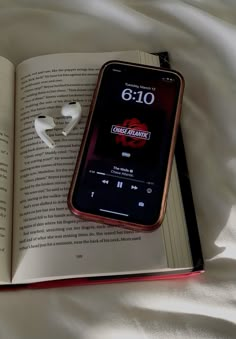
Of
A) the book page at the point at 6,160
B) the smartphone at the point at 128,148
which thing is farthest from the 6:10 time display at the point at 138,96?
the book page at the point at 6,160

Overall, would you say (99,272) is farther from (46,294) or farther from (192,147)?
(192,147)

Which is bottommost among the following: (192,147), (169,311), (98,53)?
(169,311)

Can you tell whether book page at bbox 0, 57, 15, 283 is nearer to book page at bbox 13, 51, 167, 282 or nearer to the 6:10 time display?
book page at bbox 13, 51, 167, 282

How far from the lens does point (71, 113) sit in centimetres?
55

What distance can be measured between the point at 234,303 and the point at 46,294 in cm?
17

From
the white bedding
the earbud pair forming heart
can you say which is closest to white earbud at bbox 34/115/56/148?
the earbud pair forming heart

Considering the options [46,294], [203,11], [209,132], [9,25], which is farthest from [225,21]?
[46,294]

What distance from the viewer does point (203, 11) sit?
2.03 feet

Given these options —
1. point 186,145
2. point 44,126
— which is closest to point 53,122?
point 44,126

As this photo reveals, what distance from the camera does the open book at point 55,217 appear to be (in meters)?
0.50

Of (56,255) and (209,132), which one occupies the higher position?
(209,132)

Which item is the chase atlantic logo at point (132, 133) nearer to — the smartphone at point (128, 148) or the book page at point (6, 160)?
the smartphone at point (128, 148)

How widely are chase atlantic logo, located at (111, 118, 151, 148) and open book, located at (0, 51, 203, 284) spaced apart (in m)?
0.04

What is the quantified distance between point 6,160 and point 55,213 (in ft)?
0.24
